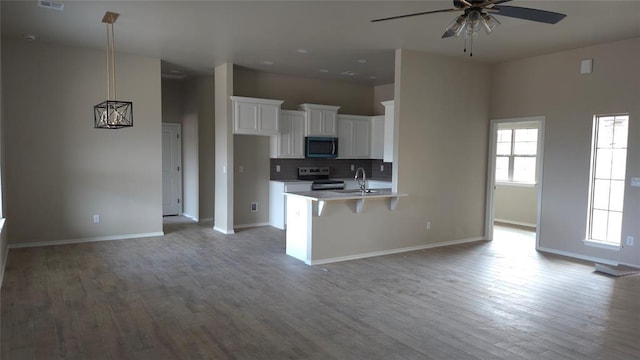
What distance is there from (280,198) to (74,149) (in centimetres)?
339

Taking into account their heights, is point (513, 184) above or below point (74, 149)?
below

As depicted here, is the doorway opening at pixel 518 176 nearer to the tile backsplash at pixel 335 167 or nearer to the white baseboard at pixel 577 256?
the white baseboard at pixel 577 256

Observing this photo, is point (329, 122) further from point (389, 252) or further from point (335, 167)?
point (389, 252)

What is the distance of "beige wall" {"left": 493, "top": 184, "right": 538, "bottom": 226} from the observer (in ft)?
28.0

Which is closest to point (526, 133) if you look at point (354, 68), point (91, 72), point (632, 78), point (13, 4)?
point (632, 78)

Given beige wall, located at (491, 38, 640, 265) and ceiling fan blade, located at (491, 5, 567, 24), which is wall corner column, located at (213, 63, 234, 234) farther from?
ceiling fan blade, located at (491, 5, 567, 24)

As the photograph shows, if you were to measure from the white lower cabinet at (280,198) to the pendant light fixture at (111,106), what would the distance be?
2.87 m

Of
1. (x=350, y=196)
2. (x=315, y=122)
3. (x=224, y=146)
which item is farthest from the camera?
(x=315, y=122)

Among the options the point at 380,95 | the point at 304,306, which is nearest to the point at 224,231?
the point at 304,306

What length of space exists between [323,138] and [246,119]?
5.37 feet

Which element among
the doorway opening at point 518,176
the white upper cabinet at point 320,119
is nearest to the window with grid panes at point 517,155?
the doorway opening at point 518,176

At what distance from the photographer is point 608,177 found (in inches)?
229

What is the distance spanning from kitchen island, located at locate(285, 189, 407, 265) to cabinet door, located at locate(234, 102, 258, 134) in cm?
210

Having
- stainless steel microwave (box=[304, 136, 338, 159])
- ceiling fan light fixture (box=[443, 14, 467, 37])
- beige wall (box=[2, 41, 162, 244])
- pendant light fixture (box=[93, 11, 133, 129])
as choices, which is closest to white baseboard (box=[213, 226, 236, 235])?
beige wall (box=[2, 41, 162, 244])
